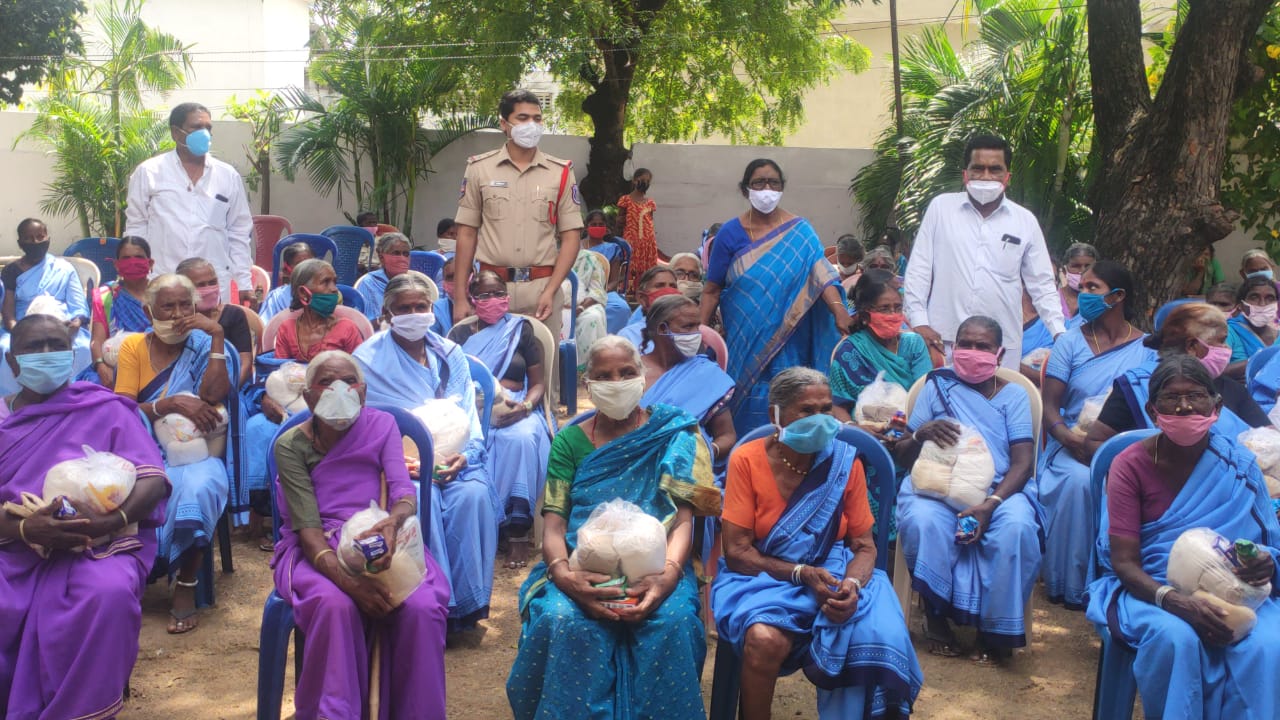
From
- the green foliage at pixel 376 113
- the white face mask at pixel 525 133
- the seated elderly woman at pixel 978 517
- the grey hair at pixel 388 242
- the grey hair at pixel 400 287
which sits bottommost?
the seated elderly woman at pixel 978 517

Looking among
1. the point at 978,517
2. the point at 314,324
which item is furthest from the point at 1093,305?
the point at 314,324

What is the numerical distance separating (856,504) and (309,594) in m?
1.78

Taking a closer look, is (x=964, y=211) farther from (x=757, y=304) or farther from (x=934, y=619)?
(x=934, y=619)

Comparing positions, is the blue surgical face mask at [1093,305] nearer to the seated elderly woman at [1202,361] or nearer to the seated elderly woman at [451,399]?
the seated elderly woman at [1202,361]

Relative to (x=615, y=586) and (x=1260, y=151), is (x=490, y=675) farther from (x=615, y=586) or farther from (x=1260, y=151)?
(x=1260, y=151)

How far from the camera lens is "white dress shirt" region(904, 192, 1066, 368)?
5.61 meters

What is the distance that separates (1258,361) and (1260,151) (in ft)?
24.0

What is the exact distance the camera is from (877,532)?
3.94m

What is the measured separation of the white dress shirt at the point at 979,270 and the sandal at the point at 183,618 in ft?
11.8

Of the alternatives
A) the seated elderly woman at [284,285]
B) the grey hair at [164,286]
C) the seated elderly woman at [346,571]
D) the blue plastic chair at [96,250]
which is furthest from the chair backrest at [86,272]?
the seated elderly woman at [346,571]

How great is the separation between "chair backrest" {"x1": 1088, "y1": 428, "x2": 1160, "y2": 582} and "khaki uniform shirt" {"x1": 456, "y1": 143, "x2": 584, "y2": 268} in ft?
11.1

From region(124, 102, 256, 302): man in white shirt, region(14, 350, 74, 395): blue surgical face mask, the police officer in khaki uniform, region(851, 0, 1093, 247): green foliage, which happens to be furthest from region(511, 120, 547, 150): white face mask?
region(851, 0, 1093, 247): green foliage

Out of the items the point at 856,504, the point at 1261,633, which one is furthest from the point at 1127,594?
the point at 856,504

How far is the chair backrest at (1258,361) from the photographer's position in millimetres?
5375
